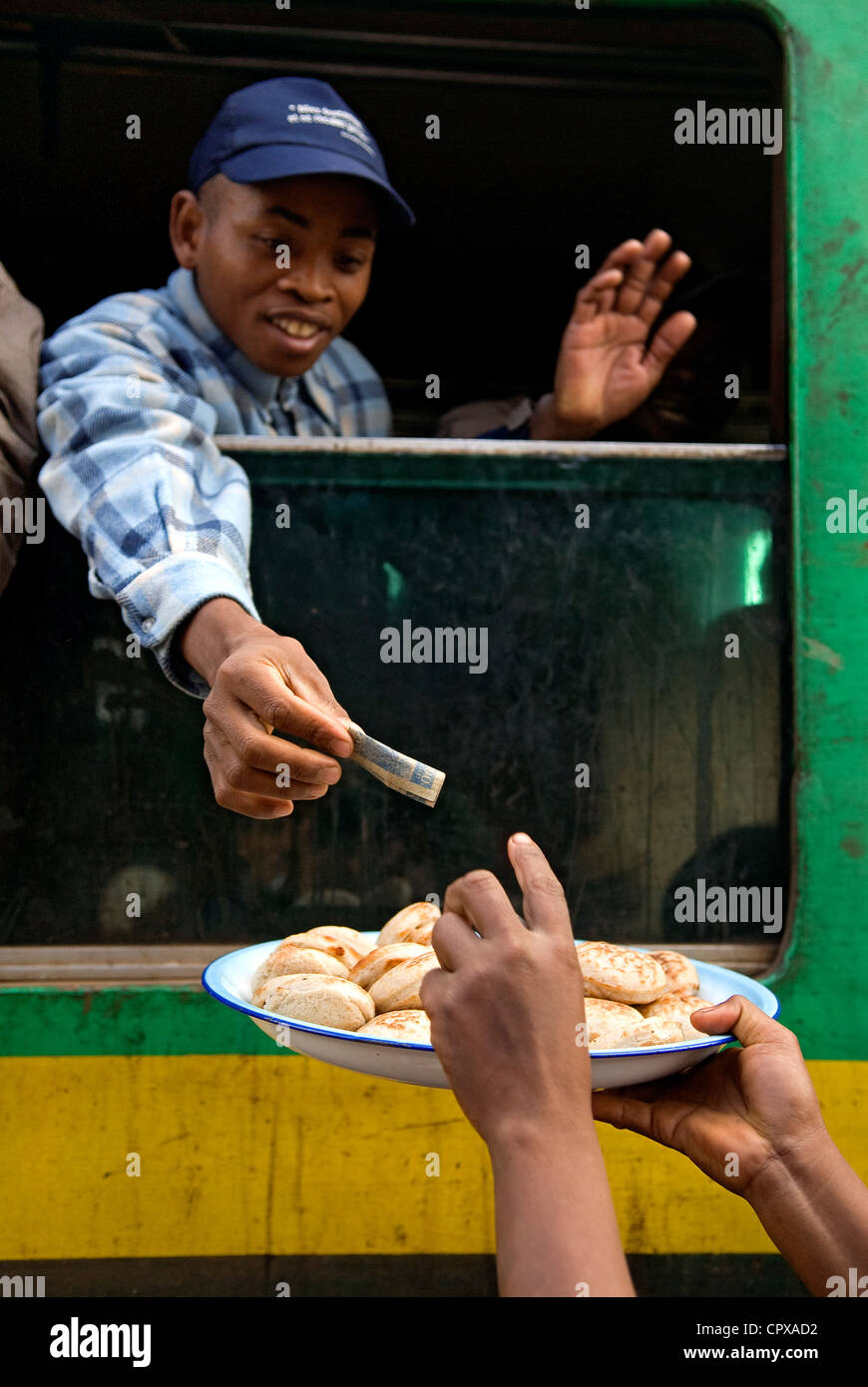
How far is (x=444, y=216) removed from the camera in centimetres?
282

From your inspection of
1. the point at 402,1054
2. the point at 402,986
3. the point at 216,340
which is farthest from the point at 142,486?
the point at 402,1054

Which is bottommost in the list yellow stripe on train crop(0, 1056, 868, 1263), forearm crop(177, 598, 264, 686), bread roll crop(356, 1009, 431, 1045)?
yellow stripe on train crop(0, 1056, 868, 1263)

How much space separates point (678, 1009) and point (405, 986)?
0.27 m

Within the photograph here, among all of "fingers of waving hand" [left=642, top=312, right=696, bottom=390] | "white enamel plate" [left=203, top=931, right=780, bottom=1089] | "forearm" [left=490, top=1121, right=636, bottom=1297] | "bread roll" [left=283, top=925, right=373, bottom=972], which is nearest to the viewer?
"forearm" [left=490, top=1121, right=636, bottom=1297]

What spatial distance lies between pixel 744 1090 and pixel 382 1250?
26.7 inches

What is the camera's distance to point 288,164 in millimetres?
1658

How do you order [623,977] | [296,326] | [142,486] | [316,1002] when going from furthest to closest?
[296,326] → [142,486] → [623,977] → [316,1002]

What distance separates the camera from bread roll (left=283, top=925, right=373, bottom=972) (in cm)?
112

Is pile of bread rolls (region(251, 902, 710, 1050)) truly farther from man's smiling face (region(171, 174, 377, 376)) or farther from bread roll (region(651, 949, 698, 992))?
man's smiling face (region(171, 174, 377, 376))

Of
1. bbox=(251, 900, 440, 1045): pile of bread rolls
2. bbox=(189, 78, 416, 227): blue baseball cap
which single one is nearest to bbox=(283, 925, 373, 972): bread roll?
bbox=(251, 900, 440, 1045): pile of bread rolls

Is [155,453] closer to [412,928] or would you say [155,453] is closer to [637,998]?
[412,928]

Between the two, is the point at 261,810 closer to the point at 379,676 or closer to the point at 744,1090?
the point at 379,676

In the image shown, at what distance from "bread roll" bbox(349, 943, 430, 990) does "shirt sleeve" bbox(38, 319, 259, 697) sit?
43cm
